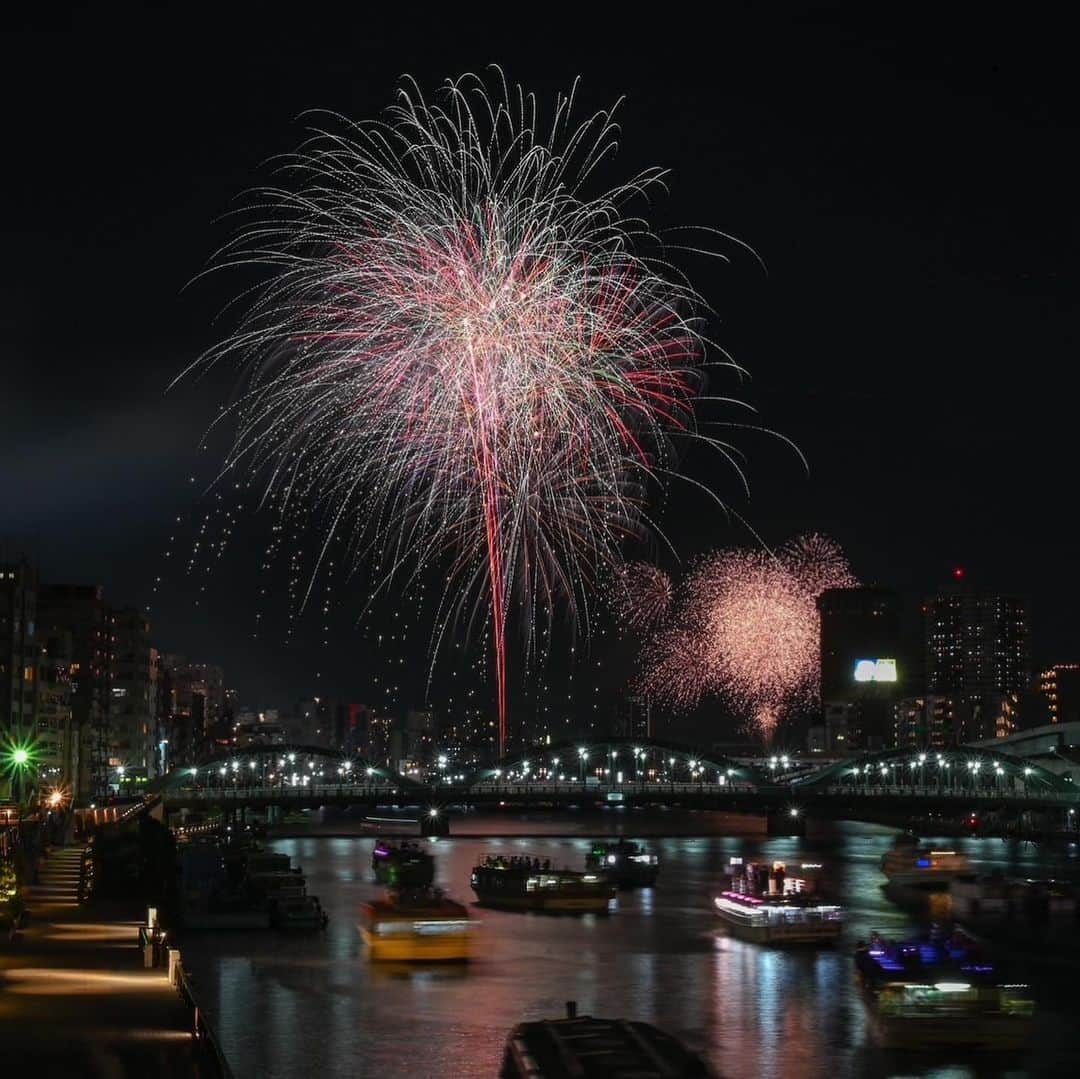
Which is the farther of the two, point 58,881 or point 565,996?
point 58,881

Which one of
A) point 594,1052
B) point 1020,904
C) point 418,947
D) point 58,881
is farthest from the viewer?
point 1020,904

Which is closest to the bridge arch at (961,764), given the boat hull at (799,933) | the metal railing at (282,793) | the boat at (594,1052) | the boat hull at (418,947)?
the metal railing at (282,793)

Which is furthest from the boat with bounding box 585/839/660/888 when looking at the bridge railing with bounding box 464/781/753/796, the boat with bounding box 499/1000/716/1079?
the boat with bounding box 499/1000/716/1079

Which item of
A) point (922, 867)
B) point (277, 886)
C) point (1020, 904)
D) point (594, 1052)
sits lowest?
point (1020, 904)

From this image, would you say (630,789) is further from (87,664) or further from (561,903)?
(561,903)

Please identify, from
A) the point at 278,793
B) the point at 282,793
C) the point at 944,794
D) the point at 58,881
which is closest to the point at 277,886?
the point at 58,881

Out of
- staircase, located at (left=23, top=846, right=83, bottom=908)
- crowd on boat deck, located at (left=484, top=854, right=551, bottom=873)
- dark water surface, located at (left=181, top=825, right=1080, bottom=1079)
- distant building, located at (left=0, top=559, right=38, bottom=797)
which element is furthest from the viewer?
distant building, located at (left=0, top=559, right=38, bottom=797)

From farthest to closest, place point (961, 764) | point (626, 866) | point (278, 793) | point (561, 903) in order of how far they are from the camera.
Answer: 1. point (961, 764)
2. point (278, 793)
3. point (626, 866)
4. point (561, 903)

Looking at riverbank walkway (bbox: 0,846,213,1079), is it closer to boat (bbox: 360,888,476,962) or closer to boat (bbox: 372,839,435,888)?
boat (bbox: 360,888,476,962)
